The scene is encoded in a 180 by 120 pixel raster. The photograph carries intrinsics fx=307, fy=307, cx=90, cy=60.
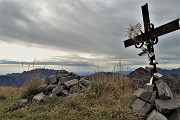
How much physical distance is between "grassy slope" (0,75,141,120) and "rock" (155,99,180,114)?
67 centimetres

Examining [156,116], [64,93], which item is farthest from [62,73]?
[156,116]

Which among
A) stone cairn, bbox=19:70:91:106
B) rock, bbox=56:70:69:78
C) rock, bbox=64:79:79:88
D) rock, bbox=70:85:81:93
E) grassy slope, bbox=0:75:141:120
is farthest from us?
rock, bbox=56:70:69:78

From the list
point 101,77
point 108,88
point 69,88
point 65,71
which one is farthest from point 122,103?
point 65,71

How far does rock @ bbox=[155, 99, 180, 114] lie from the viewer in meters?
8.19

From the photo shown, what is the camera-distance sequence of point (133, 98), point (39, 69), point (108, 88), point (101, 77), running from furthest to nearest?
1. point (39, 69)
2. point (101, 77)
3. point (108, 88)
4. point (133, 98)

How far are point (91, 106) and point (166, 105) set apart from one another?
2402mm

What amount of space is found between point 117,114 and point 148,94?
42.0 inches

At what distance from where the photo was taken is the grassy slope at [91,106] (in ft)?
28.8

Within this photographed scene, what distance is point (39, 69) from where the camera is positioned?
1425 cm

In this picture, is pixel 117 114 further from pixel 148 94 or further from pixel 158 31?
pixel 158 31

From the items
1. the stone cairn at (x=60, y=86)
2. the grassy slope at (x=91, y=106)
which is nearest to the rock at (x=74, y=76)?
the stone cairn at (x=60, y=86)

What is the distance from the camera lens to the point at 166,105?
830cm

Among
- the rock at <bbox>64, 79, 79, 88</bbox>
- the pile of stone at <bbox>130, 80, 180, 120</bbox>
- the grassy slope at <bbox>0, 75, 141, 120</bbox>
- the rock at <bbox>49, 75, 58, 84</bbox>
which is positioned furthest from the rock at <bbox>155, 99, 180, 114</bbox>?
the rock at <bbox>49, 75, 58, 84</bbox>

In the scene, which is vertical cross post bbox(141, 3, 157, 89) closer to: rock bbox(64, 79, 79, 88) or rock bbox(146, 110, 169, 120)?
rock bbox(146, 110, 169, 120)
